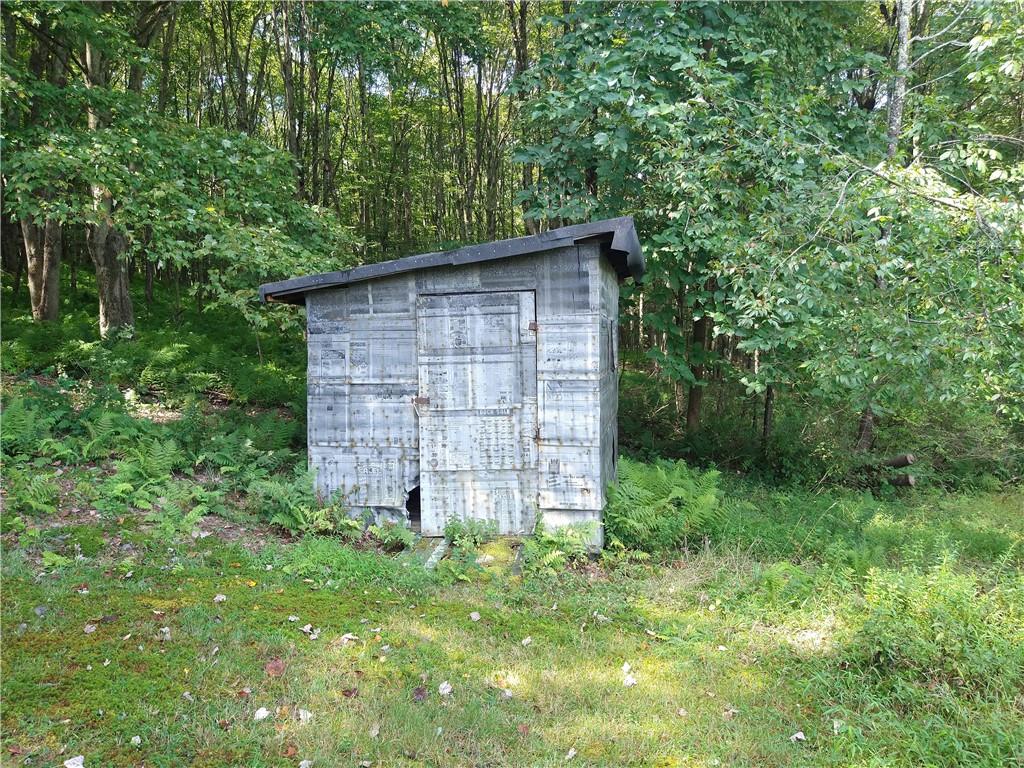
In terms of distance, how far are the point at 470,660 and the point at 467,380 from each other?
320cm

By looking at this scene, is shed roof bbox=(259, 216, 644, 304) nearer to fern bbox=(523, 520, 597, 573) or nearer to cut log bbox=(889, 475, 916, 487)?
fern bbox=(523, 520, 597, 573)

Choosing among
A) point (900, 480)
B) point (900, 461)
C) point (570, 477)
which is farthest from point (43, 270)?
point (900, 461)

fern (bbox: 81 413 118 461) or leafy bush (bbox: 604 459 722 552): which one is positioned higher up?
fern (bbox: 81 413 118 461)

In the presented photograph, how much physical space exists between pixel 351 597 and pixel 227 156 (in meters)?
7.36

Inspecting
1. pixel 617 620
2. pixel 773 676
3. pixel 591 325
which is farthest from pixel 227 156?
pixel 773 676

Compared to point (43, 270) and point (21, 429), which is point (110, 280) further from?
point (21, 429)

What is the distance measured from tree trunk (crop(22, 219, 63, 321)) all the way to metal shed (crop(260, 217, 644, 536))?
9230mm

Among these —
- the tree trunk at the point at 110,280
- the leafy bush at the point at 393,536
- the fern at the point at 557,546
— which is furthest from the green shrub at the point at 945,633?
the tree trunk at the point at 110,280

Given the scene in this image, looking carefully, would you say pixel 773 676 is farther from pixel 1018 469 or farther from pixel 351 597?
pixel 1018 469

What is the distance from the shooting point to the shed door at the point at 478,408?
727 cm

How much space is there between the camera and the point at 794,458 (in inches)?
510

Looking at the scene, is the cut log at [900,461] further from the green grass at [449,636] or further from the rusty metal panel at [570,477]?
the rusty metal panel at [570,477]

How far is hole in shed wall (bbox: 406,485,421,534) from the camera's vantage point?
25.3ft

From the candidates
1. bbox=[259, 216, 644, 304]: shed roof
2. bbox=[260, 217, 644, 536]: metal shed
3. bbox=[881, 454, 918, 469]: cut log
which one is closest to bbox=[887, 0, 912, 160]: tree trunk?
bbox=[259, 216, 644, 304]: shed roof
